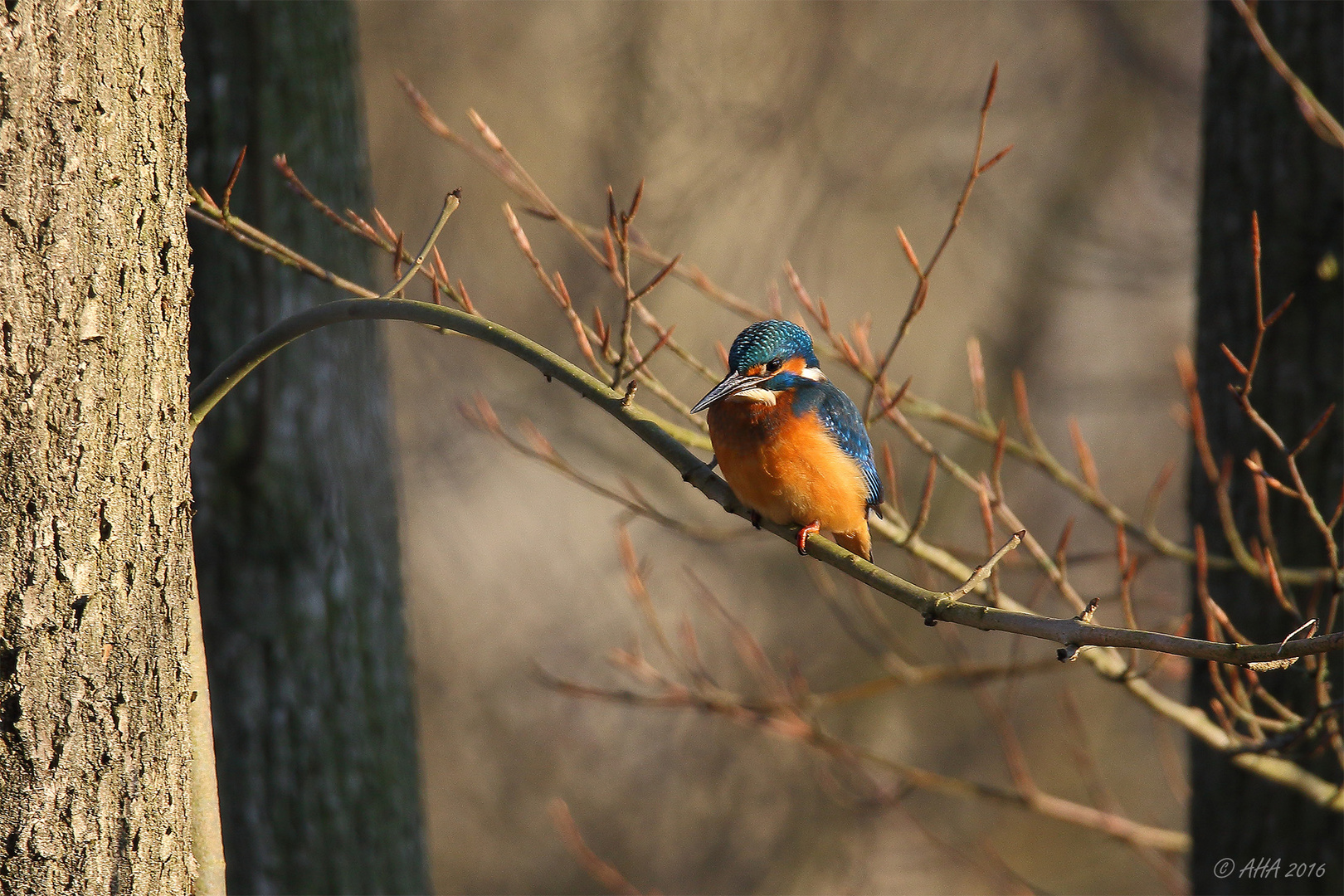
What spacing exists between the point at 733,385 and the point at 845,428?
49 centimetres

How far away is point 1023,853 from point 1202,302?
8.99 meters

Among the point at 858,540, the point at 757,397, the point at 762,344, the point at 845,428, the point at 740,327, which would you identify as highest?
the point at 740,327

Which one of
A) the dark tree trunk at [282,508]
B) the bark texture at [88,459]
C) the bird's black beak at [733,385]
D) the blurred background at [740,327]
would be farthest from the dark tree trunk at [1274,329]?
the blurred background at [740,327]

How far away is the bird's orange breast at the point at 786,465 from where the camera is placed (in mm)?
2912

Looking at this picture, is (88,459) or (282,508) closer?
(88,459)

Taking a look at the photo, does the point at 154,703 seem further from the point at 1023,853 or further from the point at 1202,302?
the point at 1023,853

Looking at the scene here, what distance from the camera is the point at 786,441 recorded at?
2.99 m

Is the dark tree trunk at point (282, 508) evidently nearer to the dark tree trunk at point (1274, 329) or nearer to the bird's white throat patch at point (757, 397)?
the bird's white throat patch at point (757, 397)

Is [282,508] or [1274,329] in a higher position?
[1274,329]

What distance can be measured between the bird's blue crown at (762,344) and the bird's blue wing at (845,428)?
190 mm

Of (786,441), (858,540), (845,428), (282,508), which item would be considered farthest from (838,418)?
(282,508)

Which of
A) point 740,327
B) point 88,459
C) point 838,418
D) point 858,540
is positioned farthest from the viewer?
point 740,327

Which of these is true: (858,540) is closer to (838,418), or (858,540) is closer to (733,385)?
(838,418)

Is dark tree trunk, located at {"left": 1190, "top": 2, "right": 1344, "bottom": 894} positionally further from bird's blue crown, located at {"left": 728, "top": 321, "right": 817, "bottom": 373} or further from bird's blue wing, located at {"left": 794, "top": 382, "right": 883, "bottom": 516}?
bird's blue crown, located at {"left": 728, "top": 321, "right": 817, "bottom": 373}
